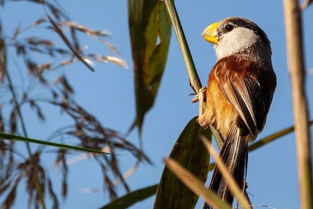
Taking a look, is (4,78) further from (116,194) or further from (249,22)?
(249,22)

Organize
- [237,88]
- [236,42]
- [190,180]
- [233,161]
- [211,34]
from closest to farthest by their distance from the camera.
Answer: [190,180], [233,161], [237,88], [236,42], [211,34]

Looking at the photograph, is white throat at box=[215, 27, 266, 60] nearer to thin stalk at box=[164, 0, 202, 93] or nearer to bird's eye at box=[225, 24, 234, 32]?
bird's eye at box=[225, 24, 234, 32]

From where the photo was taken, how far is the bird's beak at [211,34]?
354 cm

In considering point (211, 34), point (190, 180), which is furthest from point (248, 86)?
point (190, 180)

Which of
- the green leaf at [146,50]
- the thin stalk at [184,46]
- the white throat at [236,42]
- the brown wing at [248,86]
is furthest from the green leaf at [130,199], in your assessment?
the white throat at [236,42]

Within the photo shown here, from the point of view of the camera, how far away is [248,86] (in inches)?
112

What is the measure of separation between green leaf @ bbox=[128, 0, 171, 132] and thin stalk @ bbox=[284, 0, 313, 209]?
1357mm

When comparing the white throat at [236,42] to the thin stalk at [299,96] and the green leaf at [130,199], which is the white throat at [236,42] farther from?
the thin stalk at [299,96]

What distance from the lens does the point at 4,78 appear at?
3.07 m

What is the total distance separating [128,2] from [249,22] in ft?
5.71

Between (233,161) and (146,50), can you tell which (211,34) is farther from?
(146,50)

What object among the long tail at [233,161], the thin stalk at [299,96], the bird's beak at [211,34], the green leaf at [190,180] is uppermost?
the thin stalk at [299,96]

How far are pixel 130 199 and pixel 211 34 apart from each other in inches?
74.1

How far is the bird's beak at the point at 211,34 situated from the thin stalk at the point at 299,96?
3.10 m
